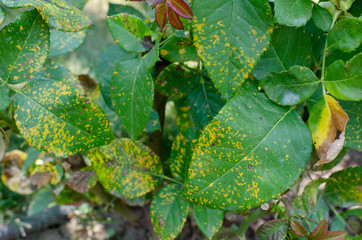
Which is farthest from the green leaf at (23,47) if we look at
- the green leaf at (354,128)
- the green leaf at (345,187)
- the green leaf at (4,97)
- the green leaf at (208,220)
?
the green leaf at (345,187)

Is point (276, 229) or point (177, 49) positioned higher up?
point (177, 49)

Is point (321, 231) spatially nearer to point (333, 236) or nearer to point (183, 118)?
point (333, 236)

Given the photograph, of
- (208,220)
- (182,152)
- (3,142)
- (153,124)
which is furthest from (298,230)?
(3,142)

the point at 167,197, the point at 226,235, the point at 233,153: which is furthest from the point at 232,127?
the point at 226,235

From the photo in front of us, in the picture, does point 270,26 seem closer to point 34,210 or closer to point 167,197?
point 167,197

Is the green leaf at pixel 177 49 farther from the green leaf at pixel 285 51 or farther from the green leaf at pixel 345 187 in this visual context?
the green leaf at pixel 345 187

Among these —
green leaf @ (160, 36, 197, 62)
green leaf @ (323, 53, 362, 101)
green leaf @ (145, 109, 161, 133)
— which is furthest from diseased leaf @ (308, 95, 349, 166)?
green leaf @ (145, 109, 161, 133)

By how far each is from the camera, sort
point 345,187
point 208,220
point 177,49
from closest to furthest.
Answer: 1. point 177,49
2. point 208,220
3. point 345,187
